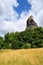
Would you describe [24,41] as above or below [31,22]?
below

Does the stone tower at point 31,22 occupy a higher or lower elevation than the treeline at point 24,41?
higher

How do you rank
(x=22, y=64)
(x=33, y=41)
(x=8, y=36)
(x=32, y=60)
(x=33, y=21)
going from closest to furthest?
(x=22, y=64)
(x=32, y=60)
(x=33, y=41)
(x=8, y=36)
(x=33, y=21)

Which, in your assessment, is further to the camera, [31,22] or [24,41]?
[31,22]

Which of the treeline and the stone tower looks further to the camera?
the stone tower

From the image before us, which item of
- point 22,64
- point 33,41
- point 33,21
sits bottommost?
point 22,64

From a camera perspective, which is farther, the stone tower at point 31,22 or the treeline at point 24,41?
the stone tower at point 31,22

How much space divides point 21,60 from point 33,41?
70.5 metres

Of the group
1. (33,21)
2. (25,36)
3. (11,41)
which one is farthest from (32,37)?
(33,21)

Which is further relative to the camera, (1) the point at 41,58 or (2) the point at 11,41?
(2) the point at 11,41

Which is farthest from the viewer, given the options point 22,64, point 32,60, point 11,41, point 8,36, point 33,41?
point 8,36

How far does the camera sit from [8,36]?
106 meters

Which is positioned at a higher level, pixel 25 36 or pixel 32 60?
pixel 25 36

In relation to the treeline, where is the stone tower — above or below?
above

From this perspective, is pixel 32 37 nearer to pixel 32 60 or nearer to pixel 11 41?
pixel 11 41
